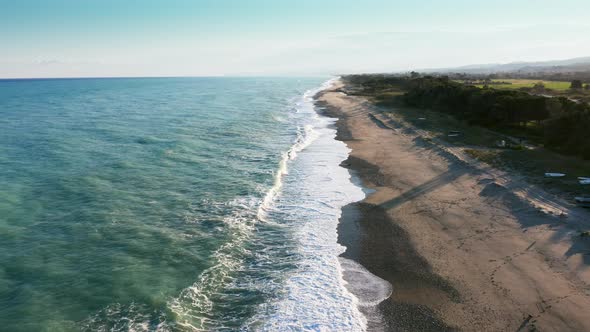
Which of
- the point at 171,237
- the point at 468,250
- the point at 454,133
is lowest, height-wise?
the point at 468,250

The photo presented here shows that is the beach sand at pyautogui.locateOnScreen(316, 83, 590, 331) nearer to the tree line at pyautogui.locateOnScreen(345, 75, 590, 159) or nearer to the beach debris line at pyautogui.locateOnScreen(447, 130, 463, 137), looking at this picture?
the tree line at pyautogui.locateOnScreen(345, 75, 590, 159)

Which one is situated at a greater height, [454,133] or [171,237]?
[454,133]

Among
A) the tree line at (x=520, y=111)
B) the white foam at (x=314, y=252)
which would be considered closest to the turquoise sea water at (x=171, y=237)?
the white foam at (x=314, y=252)

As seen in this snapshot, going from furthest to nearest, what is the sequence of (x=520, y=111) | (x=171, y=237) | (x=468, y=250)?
(x=520, y=111) < (x=171, y=237) < (x=468, y=250)

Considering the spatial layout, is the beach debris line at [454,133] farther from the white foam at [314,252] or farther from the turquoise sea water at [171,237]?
the white foam at [314,252]

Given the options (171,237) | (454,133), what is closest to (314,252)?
(171,237)

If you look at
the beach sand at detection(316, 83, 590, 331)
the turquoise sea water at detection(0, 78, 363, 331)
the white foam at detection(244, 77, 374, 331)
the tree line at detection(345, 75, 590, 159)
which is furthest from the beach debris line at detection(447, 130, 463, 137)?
the white foam at detection(244, 77, 374, 331)

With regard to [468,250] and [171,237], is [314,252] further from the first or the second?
[171,237]
